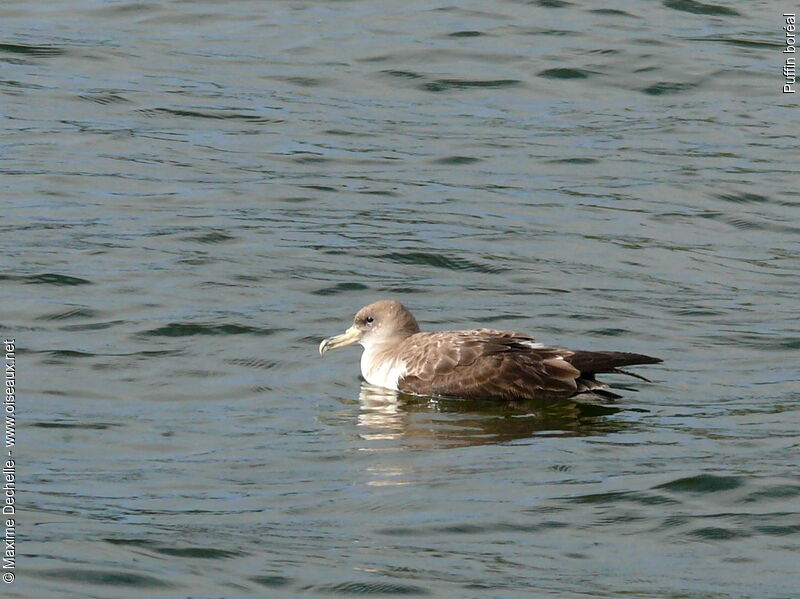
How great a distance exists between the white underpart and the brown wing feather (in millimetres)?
63

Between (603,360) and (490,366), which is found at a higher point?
(603,360)

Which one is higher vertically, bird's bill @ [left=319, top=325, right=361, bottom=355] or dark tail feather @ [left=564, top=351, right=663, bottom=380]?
dark tail feather @ [left=564, top=351, right=663, bottom=380]

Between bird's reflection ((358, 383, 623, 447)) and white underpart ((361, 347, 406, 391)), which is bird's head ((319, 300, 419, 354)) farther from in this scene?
bird's reflection ((358, 383, 623, 447))

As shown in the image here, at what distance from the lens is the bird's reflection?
10.3m

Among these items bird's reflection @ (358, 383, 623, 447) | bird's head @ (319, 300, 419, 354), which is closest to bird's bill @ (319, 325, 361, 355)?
bird's head @ (319, 300, 419, 354)

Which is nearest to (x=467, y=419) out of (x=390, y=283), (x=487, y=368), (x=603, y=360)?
(x=487, y=368)

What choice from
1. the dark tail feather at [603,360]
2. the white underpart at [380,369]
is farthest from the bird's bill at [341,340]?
the dark tail feather at [603,360]

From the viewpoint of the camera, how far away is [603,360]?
10766 mm

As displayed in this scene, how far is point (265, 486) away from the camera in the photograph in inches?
360

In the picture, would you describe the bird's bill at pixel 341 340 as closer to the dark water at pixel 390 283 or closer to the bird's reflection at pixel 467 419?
the dark water at pixel 390 283

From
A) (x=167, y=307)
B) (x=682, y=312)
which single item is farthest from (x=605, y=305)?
(x=167, y=307)

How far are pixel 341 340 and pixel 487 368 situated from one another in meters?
1.25

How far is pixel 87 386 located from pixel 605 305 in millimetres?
4127

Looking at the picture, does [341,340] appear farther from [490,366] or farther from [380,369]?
[490,366]
